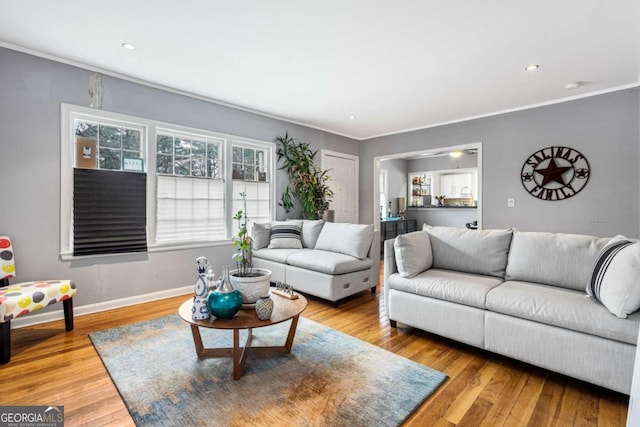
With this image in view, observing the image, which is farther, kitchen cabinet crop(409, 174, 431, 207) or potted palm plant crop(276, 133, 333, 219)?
kitchen cabinet crop(409, 174, 431, 207)

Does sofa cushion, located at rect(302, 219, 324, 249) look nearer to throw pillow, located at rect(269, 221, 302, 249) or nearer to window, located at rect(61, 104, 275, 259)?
throw pillow, located at rect(269, 221, 302, 249)

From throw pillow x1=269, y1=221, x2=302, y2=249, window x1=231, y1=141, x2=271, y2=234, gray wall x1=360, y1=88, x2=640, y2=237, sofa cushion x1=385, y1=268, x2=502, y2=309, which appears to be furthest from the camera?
window x1=231, y1=141, x2=271, y2=234

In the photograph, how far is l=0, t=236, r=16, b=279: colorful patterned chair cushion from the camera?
8.65 ft

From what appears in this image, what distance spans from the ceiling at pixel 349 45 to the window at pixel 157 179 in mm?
625

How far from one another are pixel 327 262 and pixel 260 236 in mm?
1424

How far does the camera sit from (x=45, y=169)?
2986mm

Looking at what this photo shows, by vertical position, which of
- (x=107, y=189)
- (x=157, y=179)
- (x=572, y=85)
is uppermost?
(x=572, y=85)

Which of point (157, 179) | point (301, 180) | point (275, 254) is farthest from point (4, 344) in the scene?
point (301, 180)

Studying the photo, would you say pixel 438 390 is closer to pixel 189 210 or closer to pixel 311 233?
pixel 311 233

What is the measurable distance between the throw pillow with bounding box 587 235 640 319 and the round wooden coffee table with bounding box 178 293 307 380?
6.24ft

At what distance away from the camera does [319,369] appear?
6.95ft

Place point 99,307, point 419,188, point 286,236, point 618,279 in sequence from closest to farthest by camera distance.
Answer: point 618,279, point 99,307, point 286,236, point 419,188

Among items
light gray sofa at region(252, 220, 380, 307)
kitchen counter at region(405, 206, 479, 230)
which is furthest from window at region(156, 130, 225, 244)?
kitchen counter at region(405, 206, 479, 230)

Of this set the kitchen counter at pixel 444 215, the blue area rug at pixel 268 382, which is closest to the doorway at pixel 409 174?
the kitchen counter at pixel 444 215
